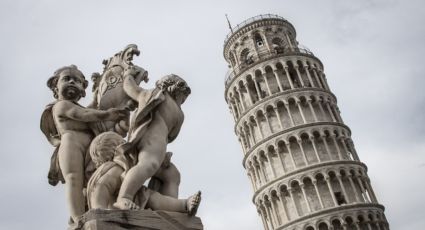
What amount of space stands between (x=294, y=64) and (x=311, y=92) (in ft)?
8.99

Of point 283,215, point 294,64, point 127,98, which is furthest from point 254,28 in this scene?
point 127,98

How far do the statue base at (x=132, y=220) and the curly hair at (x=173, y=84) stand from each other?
0.99m

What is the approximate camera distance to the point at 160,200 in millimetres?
3504

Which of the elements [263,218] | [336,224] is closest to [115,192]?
[336,224]

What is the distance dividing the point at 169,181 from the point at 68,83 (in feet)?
3.92

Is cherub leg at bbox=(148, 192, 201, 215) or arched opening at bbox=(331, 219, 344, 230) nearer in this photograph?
cherub leg at bbox=(148, 192, 201, 215)

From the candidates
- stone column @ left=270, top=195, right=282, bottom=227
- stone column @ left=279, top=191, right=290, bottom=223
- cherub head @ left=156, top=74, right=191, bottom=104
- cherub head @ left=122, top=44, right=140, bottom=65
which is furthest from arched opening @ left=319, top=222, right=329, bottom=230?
cherub head @ left=156, top=74, right=191, bottom=104

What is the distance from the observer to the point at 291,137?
35.6 metres

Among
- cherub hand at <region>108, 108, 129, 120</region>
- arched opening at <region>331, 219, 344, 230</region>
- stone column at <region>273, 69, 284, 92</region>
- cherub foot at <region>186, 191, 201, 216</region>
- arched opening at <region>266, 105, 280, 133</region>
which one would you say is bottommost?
cherub foot at <region>186, 191, 201, 216</region>

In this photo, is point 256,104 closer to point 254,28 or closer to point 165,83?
point 254,28

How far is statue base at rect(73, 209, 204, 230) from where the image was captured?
310cm

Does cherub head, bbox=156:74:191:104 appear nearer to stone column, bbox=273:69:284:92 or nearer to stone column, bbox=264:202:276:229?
stone column, bbox=264:202:276:229

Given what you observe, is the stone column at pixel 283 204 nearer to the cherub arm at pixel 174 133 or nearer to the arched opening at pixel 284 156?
the arched opening at pixel 284 156

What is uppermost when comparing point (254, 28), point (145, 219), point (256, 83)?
point (254, 28)
